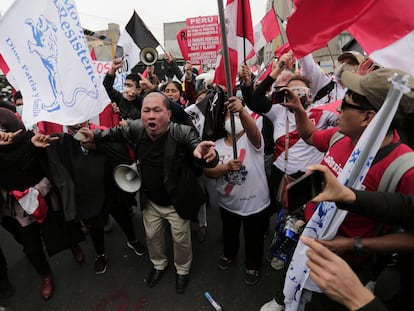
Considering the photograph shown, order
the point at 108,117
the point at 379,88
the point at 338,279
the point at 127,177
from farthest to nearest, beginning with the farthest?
the point at 108,117
the point at 127,177
the point at 379,88
the point at 338,279

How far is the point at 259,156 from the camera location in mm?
2314

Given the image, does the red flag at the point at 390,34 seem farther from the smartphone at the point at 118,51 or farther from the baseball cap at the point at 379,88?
the smartphone at the point at 118,51

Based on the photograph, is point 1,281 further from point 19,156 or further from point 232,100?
point 232,100

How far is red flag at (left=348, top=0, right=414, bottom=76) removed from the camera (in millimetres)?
1045

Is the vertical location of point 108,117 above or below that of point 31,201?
above

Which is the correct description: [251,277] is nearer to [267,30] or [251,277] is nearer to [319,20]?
[319,20]

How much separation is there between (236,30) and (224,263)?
233 cm


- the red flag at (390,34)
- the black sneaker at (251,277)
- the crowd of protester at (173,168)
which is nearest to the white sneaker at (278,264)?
the crowd of protester at (173,168)

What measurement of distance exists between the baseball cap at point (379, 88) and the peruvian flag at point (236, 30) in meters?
1.15

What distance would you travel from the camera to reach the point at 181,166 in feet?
7.45

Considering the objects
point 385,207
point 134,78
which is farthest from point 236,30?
point 134,78

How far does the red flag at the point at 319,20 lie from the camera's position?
1159mm

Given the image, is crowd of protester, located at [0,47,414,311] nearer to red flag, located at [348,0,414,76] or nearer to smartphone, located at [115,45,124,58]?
red flag, located at [348,0,414,76]

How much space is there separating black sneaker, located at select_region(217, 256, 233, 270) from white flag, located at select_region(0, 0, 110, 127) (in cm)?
200
